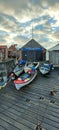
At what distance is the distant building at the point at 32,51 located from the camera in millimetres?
26906

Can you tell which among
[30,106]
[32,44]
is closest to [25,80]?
[30,106]

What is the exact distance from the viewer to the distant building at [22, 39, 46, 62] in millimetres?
26906

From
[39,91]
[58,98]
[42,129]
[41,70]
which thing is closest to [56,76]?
[41,70]

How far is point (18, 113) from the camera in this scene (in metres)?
10.0

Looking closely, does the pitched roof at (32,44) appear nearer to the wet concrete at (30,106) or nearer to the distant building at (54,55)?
the distant building at (54,55)

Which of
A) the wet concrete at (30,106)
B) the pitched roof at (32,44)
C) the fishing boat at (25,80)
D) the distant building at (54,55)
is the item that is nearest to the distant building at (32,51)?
the pitched roof at (32,44)

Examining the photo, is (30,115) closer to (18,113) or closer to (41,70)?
(18,113)

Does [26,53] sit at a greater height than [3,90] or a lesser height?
greater

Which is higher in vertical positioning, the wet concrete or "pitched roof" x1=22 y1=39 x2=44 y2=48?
"pitched roof" x1=22 y1=39 x2=44 y2=48

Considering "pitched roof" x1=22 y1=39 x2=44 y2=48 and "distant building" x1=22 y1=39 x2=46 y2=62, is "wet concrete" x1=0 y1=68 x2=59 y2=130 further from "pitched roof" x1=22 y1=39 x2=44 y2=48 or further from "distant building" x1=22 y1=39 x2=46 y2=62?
"pitched roof" x1=22 y1=39 x2=44 y2=48

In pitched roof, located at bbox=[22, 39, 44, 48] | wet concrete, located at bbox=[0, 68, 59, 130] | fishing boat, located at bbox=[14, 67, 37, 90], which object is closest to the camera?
wet concrete, located at bbox=[0, 68, 59, 130]

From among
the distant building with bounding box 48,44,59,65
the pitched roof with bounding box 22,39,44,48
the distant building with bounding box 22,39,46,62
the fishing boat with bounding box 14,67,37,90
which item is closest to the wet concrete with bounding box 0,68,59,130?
the fishing boat with bounding box 14,67,37,90

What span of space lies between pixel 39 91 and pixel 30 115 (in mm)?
3637

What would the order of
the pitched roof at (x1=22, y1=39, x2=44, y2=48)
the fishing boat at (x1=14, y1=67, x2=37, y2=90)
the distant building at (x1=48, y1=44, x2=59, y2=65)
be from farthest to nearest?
the pitched roof at (x1=22, y1=39, x2=44, y2=48)
the distant building at (x1=48, y1=44, x2=59, y2=65)
the fishing boat at (x1=14, y1=67, x2=37, y2=90)
